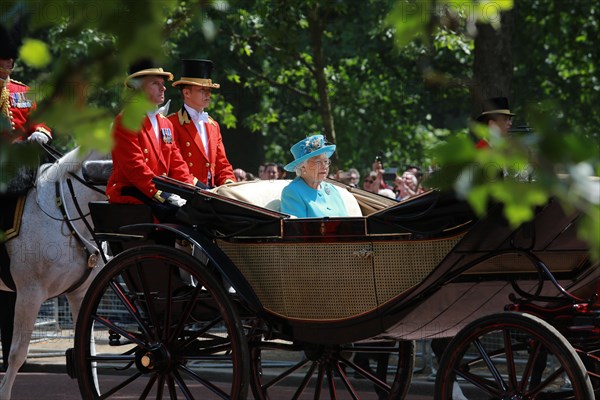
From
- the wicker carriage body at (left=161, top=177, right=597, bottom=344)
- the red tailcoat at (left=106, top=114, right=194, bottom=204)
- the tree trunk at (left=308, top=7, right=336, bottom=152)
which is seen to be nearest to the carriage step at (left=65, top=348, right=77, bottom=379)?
the red tailcoat at (left=106, top=114, right=194, bottom=204)

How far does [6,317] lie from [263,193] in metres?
3.33

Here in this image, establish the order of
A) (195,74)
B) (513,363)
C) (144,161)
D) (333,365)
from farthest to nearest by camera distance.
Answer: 1. (195,74)
2. (144,161)
3. (333,365)
4. (513,363)

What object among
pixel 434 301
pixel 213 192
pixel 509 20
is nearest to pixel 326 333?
pixel 434 301

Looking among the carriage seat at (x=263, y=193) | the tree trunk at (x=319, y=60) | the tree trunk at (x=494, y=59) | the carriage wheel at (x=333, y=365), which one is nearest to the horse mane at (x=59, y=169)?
the carriage seat at (x=263, y=193)

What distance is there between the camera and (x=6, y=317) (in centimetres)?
872

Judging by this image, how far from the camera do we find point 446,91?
804 inches

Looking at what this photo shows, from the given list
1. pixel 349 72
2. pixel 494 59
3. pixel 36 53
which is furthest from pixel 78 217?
pixel 349 72

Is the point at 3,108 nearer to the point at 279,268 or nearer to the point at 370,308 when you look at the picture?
the point at 279,268

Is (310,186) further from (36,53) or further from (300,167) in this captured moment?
(36,53)

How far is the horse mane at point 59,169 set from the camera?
7113 millimetres

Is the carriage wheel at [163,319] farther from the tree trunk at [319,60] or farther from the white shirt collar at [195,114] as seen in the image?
Answer: the tree trunk at [319,60]

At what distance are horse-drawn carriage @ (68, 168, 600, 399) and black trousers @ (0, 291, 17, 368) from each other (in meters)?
2.78

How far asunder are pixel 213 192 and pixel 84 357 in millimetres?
1051

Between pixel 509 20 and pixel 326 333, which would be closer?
pixel 326 333
